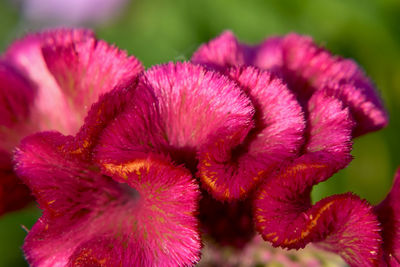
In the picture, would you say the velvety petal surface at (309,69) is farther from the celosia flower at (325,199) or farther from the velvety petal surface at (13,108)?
the velvety petal surface at (13,108)

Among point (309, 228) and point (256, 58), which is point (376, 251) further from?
point (256, 58)

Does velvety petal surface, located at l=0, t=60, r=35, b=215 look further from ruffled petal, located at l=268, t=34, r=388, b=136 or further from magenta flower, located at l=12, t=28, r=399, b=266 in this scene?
ruffled petal, located at l=268, t=34, r=388, b=136

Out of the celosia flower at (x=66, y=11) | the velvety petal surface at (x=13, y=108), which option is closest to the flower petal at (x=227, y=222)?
the velvety petal surface at (x=13, y=108)

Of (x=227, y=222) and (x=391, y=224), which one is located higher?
(x=227, y=222)

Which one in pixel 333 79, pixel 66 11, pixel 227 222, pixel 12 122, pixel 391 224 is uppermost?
pixel 66 11

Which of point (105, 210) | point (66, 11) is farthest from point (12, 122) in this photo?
point (66, 11)

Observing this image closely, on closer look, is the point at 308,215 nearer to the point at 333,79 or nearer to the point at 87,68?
the point at 333,79
